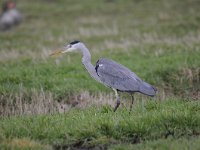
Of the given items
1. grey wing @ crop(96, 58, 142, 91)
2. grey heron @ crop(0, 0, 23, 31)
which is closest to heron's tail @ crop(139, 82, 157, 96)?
grey wing @ crop(96, 58, 142, 91)

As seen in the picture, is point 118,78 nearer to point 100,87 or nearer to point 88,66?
point 88,66

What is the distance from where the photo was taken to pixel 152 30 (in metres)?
19.8

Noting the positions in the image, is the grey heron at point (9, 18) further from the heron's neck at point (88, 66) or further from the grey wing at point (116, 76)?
the grey wing at point (116, 76)

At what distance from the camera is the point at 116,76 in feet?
30.5

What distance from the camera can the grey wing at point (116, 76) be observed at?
916 cm

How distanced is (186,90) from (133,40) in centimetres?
594

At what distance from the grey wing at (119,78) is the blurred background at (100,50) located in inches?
72.7

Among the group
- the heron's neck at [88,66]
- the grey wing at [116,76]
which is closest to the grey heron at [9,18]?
the heron's neck at [88,66]

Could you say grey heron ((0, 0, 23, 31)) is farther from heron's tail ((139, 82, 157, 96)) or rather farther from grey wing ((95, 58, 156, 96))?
heron's tail ((139, 82, 157, 96))

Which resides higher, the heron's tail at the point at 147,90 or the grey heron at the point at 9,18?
the grey heron at the point at 9,18

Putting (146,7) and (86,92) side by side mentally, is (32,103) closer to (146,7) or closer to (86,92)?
(86,92)

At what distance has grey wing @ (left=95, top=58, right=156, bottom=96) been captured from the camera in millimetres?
9086

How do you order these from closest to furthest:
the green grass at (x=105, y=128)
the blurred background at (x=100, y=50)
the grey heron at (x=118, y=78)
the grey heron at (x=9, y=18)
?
the green grass at (x=105, y=128) → the grey heron at (x=118, y=78) → the blurred background at (x=100, y=50) → the grey heron at (x=9, y=18)

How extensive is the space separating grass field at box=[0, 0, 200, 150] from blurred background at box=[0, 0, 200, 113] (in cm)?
3
